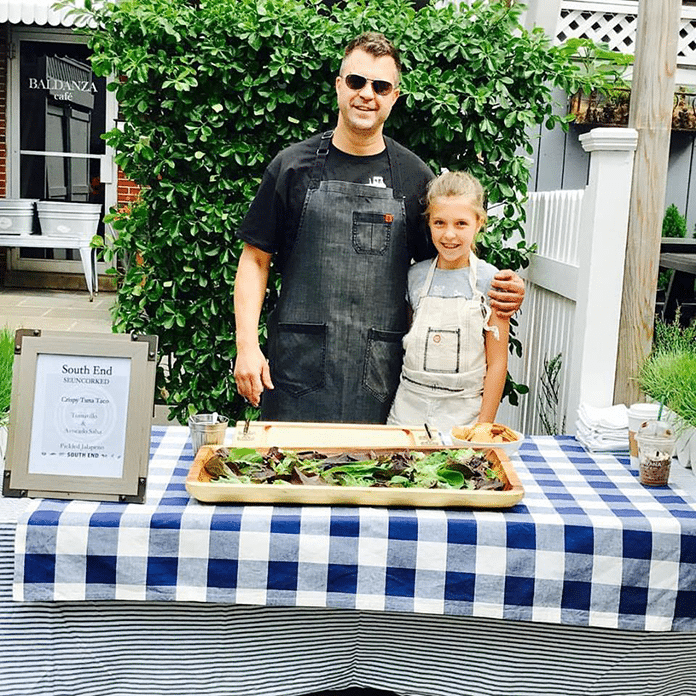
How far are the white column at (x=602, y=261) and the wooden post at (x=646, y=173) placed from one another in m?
0.03

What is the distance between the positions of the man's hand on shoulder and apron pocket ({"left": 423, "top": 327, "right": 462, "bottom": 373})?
0.14 meters

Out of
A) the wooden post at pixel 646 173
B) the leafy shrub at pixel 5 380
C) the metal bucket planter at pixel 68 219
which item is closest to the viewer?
the leafy shrub at pixel 5 380

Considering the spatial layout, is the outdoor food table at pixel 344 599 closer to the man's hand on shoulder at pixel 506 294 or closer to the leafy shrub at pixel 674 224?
the man's hand on shoulder at pixel 506 294

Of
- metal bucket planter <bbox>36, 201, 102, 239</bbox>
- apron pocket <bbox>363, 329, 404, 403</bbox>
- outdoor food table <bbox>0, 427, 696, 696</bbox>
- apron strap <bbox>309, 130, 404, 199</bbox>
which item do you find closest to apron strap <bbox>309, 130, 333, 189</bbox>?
apron strap <bbox>309, 130, 404, 199</bbox>

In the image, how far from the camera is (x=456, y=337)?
9.36ft

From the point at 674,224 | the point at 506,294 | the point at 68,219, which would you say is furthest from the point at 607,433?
the point at 68,219

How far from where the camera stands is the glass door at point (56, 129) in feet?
34.5

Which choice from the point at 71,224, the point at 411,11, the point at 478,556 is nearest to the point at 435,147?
the point at 411,11

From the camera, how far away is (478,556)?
2045 millimetres

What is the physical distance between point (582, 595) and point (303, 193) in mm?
1552

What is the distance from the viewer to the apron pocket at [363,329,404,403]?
10.2 feet

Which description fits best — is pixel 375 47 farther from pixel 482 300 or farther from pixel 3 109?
pixel 3 109

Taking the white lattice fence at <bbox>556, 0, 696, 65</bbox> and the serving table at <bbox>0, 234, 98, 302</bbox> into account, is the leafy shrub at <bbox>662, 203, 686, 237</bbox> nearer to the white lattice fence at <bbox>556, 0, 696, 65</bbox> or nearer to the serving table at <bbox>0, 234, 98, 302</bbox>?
the white lattice fence at <bbox>556, 0, 696, 65</bbox>

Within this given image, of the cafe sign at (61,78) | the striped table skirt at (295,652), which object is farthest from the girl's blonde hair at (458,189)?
the cafe sign at (61,78)
